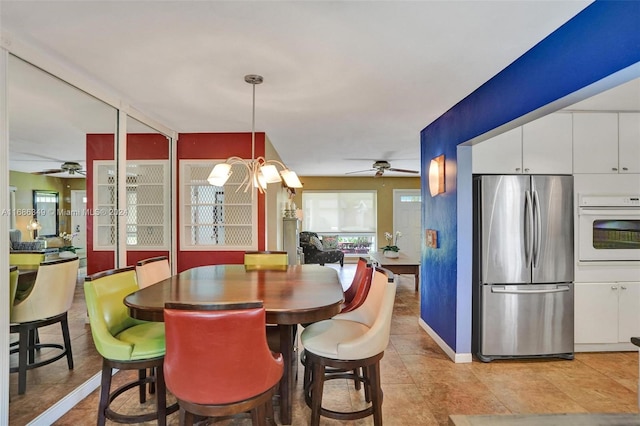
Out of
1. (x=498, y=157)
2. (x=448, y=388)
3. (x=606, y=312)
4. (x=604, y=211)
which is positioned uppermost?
(x=498, y=157)

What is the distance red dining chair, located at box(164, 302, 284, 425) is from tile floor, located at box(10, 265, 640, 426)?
34.3 inches

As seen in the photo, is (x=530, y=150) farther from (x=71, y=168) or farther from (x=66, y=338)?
(x=66, y=338)

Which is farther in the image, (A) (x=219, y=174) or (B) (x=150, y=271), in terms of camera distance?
(B) (x=150, y=271)

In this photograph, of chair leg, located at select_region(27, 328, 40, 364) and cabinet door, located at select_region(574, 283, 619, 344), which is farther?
cabinet door, located at select_region(574, 283, 619, 344)

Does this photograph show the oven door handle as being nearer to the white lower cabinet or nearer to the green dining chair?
the white lower cabinet

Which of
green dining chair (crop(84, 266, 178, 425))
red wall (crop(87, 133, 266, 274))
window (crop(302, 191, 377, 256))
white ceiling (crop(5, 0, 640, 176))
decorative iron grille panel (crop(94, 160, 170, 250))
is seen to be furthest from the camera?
window (crop(302, 191, 377, 256))

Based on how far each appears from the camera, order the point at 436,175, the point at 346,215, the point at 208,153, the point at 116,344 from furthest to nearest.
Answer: the point at 346,215 → the point at 208,153 → the point at 436,175 → the point at 116,344

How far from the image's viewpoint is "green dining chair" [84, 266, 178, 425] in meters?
1.86

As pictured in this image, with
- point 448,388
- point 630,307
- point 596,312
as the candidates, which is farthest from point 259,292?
point 630,307

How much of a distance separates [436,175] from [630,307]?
2259mm

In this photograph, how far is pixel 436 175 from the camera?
3557mm

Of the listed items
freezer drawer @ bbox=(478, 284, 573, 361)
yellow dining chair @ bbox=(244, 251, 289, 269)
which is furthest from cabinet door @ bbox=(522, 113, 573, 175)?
yellow dining chair @ bbox=(244, 251, 289, 269)

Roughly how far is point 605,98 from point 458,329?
2.45 m

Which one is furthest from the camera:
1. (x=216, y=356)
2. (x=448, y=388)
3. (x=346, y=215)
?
(x=346, y=215)
